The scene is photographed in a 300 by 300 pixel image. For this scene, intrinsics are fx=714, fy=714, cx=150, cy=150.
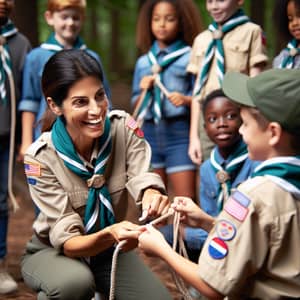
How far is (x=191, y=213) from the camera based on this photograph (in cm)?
302

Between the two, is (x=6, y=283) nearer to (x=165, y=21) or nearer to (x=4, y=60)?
(x=4, y=60)

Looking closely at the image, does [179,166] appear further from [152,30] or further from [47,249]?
[47,249]

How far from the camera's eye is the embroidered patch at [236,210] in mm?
2416

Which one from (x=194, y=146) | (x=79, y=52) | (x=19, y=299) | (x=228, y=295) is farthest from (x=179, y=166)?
(x=228, y=295)

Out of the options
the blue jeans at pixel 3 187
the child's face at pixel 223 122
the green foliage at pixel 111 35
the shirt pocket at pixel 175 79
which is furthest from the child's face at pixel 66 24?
the green foliage at pixel 111 35

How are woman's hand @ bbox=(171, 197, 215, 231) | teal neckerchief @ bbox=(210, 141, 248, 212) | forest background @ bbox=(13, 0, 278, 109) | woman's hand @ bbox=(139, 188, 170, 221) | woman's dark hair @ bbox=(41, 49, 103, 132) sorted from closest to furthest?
woman's hand @ bbox=(171, 197, 215, 231)
woman's hand @ bbox=(139, 188, 170, 221)
woman's dark hair @ bbox=(41, 49, 103, 132)
teal neckerchief @ bbox=(210, 141, 248, 212)
forest background @ bbox=(13, 0, 278, 109)

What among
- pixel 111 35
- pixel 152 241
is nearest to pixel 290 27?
pixel 152 241

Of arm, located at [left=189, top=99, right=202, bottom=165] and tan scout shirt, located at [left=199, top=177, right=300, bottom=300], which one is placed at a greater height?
tan scout shirt, located at [left=199, top=177, right=300, bottom=300]

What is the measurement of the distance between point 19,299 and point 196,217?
185cm

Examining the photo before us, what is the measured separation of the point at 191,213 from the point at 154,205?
0.21 meters

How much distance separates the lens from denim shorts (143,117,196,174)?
15.9 feet

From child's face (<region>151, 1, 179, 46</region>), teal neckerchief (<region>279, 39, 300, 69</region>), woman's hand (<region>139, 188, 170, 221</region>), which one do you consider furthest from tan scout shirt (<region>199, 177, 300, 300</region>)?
child's face (<region>151, 1, 179, 46</region>)

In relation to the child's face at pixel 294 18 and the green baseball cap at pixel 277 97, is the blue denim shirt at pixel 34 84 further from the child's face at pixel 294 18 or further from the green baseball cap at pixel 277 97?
the green baseball cap at pixel 277 97

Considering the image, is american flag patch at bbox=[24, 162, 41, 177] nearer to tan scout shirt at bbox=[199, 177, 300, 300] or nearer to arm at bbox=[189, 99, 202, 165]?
tan scout shirt at bbox=[199, 177, 300, 300]
